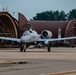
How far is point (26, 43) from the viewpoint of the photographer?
65375 mm

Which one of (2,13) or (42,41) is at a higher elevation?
(2,13)

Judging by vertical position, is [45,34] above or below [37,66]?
above

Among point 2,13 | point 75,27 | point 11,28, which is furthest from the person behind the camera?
point 75,27

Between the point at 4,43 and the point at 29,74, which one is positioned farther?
the point at 4,43

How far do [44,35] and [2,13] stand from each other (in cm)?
2782

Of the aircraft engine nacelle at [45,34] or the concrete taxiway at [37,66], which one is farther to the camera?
the aircraft engine nacelle at [45,34]

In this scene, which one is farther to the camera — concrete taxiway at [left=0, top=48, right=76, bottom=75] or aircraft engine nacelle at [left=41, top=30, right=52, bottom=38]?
aircraft engine nacelle at [left=41, top=30, right=52, bottom=38]

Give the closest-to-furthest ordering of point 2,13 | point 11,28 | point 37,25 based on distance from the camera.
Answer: point 2,13, point 11,28, point 37,25

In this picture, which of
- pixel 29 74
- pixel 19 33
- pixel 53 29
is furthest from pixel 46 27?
pixel 29 74

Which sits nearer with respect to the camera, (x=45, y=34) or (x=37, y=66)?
(x=37, y=66)

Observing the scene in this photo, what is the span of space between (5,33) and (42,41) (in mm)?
36097

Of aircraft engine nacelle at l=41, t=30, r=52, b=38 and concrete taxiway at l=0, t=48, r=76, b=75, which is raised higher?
aircraft engine nacelle at l=41, t=30, r=52, b=38

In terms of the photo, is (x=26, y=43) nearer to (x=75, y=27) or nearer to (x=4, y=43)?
(x=4, y=43)

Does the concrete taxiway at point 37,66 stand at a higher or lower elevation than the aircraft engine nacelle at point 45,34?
lower
